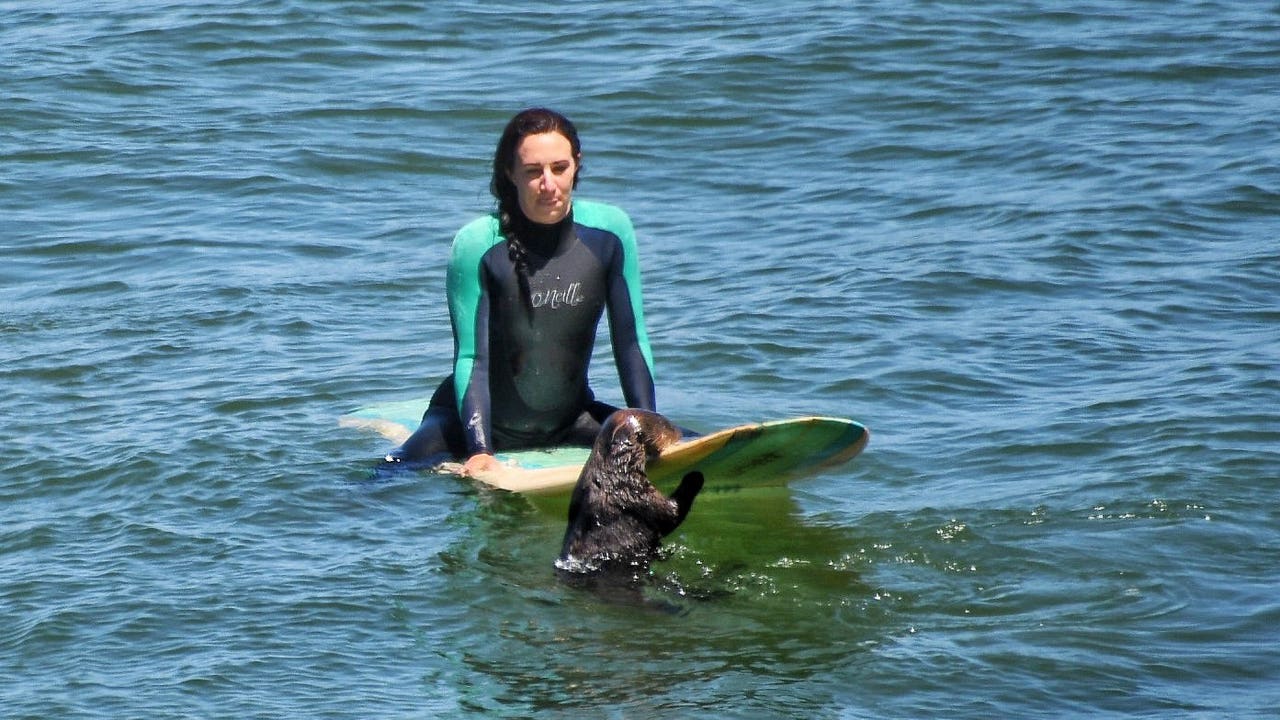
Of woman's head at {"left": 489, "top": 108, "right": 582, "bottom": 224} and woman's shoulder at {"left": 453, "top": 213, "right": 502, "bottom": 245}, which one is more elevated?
woman's head at {"left": 489, "top": 108, "right": 582, "bottom": 224}

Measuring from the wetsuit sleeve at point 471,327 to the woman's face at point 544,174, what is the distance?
0.24 metres

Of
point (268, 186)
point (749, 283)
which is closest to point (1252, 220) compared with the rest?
point (749, 283)

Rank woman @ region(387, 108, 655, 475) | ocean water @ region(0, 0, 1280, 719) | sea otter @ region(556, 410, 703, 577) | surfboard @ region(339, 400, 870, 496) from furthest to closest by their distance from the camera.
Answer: woman @ region(387, 108, 655, 475) < surfboard @ region(339, 400, 870, 496) < sea otter @ region(556, 410, 703, 577) < ocean water @ region(0, 0, 1280, 719)

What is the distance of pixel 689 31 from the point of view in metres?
15.9

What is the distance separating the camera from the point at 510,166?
645cm

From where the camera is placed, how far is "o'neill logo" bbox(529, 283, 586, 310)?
6.64 metres

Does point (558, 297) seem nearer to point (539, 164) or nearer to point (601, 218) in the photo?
point (601, 218)

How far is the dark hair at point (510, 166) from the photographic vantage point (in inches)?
249

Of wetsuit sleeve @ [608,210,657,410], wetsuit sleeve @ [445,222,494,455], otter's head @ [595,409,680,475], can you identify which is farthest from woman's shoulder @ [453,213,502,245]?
otter's head @ [595,409,680,475]

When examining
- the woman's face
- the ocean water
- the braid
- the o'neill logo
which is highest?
the woman's face

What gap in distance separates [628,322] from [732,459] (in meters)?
0.79

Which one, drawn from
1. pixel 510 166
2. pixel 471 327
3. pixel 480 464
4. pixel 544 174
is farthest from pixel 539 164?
pixel 480 464

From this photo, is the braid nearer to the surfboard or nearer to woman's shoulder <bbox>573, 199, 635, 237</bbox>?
woman's shoulder <bbox>573, 199, 635, 237</bbox>

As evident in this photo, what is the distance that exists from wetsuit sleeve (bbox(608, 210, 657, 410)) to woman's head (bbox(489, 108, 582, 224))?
0.98ft
